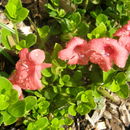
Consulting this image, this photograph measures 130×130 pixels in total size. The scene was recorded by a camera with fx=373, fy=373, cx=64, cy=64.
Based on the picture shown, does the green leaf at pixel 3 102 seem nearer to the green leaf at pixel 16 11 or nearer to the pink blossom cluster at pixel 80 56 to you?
the pink blossom cluster at pixel 80 56

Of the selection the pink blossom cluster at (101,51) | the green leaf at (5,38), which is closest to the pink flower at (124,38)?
the pink blossom cluster at (101,51)

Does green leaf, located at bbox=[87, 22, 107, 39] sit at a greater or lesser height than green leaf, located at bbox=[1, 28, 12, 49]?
greater

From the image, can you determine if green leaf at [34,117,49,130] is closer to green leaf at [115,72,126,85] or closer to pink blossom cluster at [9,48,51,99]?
pink blossom cluster at [9,48,51,99]

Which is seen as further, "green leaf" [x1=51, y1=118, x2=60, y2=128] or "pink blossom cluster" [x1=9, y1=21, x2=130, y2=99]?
"green leaf" [x1=51, y1=118, x2=60, y2=128]

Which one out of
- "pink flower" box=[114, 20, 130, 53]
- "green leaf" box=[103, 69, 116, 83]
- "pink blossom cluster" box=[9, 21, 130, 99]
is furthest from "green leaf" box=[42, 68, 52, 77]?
"pink flower" box=[114, 20, 130, 53]

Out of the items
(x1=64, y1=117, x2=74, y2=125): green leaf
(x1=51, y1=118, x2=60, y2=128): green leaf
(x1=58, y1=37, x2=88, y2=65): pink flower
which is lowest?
(x1=64, y1=117, x2=74, y2=125): green leaf

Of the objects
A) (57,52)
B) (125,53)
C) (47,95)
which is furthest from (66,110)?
(125,53)

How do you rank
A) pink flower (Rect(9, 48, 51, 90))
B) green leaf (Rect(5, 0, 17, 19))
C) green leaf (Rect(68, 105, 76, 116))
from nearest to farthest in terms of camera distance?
1. pink flower (Rect(9, 48, 51, 90))
2. green leaf (Rect(5, 0, 17, 19))
3. green leaf (Rect(68, 105, 76, 116))

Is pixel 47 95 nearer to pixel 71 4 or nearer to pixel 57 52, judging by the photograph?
pixel 57 52

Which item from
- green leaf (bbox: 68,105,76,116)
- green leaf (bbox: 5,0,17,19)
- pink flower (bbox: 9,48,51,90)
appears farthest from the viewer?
green leaf (bbox: 68,105,76,116)
